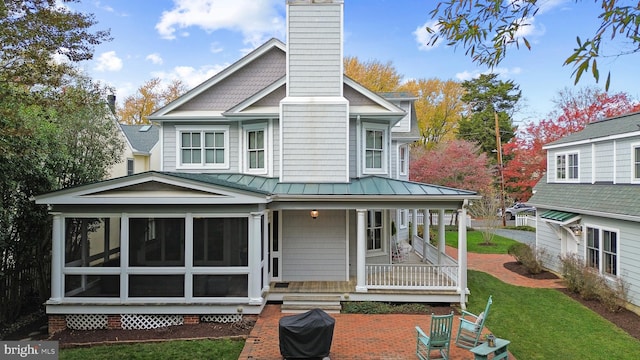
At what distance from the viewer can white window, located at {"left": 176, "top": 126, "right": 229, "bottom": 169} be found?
504 inches

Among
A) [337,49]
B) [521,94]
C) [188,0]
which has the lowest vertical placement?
[337,49]

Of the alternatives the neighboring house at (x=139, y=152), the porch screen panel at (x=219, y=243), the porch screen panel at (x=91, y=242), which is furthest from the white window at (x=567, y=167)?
the neighboring house at (x=139, y=152)

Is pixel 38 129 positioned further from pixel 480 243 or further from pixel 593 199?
pixel 480 243

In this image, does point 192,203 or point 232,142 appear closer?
point 192,203

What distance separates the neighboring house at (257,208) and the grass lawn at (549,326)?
148 cm

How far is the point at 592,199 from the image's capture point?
40.2 ft

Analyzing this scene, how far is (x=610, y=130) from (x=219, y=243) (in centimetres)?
1340

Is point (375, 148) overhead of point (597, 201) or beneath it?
overhead

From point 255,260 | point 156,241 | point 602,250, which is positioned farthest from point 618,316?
point 156,241

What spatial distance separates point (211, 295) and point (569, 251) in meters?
12.8

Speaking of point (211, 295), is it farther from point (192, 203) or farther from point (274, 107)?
point (274, 107)

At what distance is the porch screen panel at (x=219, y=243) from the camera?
9266 mm

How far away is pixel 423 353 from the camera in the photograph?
714 centimetres

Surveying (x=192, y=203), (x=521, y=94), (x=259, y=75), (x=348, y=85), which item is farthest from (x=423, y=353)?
(x=521, y=94)
